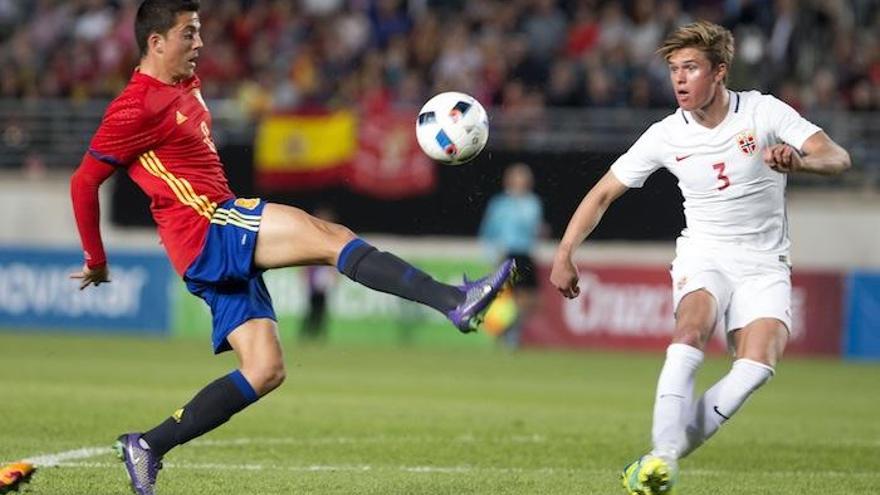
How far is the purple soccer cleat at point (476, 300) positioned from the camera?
6957 millimetres

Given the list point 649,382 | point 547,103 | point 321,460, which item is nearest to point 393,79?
point 547,103

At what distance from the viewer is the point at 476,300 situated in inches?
274

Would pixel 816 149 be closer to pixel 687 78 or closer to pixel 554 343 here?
pixel 687 78

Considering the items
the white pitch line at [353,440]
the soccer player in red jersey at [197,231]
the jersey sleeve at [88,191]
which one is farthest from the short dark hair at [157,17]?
the white pitch line at [353,440]

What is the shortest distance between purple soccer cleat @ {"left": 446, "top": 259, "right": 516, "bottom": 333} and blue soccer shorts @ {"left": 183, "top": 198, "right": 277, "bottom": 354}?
106 cm

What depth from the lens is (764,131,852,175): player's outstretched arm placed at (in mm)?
7137

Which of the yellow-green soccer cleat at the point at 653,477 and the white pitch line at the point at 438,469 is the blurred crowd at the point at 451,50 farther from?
the yellow-green soccer cleat at the point at 653,477

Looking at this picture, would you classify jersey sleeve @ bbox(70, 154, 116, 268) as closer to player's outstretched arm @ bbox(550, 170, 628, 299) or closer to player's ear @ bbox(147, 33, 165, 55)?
player's ear @ bbox(147, 33, 165, 55)

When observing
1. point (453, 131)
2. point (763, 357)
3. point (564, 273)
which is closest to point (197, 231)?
point (453, 131)

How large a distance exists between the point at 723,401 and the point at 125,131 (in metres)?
3.05

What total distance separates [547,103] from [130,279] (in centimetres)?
606

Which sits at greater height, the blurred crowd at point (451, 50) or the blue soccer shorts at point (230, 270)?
the blurred crowd at point (451, 50)

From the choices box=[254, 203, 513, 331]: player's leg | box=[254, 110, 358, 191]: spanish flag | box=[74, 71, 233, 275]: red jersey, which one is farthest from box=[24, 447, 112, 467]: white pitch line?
box=[254, 110, 358, 191]: spanish flag

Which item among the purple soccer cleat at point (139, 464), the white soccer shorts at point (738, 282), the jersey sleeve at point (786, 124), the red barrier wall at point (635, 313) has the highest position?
the jersey sleeve at point (786, 124)
